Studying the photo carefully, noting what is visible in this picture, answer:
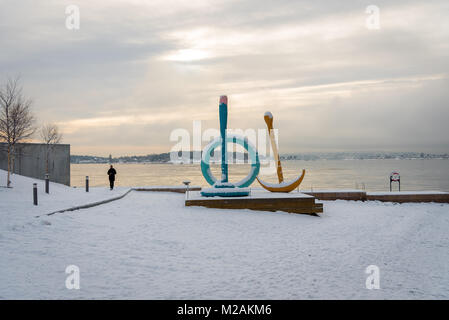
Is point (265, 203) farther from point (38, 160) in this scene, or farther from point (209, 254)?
point (38, 160)

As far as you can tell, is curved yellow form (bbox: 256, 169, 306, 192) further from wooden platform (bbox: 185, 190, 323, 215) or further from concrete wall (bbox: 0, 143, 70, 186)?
concrete wall (bbox: 0, 143, 70, 186)

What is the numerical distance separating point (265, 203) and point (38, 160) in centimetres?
2026

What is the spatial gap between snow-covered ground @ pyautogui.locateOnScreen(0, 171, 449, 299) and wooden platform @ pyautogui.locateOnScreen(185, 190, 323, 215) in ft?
1.93

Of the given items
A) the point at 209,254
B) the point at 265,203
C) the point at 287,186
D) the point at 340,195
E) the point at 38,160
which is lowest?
the point at 209,254

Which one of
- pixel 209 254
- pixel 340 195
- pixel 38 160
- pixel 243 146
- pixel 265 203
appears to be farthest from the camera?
pixel 38 160

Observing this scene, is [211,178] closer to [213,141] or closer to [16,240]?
[213,141]

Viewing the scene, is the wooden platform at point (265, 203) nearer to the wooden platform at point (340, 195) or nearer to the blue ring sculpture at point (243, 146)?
the blue ring sculpture at point (243, 146)

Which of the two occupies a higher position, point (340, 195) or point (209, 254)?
point (340, 195)

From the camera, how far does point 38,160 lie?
89.8 ft

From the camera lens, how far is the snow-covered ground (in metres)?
6.82

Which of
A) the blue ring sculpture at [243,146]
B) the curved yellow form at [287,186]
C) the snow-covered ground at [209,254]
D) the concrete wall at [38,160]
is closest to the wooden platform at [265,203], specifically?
the snow-covered ground at [209,254]

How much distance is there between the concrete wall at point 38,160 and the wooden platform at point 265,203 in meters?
17.0

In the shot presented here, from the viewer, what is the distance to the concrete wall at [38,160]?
26.1 metres

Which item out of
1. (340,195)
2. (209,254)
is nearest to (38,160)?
(340,195)
